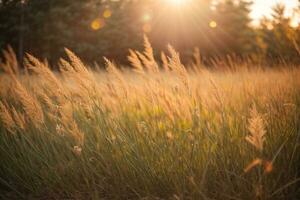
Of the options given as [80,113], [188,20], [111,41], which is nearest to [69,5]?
[111,41]

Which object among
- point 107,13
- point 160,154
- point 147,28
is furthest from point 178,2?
point 160,154

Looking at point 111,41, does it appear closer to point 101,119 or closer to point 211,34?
point 211,34

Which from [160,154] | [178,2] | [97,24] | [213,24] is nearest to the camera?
[160,154]

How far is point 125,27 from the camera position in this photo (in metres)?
21.9

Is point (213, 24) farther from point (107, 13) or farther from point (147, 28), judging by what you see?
point (107, 13)

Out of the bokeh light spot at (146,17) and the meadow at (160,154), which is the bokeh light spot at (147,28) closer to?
the bokeh light spot at (146,17)

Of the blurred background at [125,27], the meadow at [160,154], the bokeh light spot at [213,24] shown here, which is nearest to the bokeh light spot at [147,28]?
the blurred background at [125,27]

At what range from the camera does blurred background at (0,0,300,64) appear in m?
21.0

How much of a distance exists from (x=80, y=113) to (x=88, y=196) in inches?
33.4

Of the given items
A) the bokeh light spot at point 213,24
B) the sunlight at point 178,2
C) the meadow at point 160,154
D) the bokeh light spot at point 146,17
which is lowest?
the meadow at point 160,154

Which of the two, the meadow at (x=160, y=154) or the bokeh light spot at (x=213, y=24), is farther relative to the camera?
the bokeh light spot at (x=213, y=24)

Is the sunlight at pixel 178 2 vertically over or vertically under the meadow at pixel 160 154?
over

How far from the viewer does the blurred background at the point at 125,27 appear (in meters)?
21.0

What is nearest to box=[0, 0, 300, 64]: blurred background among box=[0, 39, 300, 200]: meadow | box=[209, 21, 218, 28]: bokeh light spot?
box=[209, 21, 218, 28]: bokeh light spot
